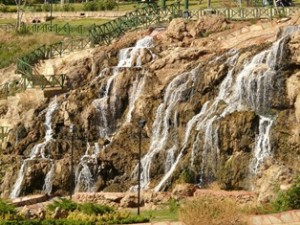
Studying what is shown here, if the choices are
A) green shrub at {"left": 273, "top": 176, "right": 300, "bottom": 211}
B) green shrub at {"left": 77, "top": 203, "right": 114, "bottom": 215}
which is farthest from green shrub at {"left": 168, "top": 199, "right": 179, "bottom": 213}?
green shrub at {"left": 273, "top": 176, "right": 300, "bottom": 211}

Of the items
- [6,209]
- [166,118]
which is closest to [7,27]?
[166,118]

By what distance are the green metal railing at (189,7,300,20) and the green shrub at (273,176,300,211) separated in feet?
85.1

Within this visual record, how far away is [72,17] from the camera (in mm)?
92562

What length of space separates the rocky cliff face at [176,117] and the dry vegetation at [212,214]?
10.0 meters

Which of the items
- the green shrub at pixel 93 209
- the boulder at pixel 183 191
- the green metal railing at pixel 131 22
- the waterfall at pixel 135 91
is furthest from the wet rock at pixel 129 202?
the green metal railing at pixel 131 22

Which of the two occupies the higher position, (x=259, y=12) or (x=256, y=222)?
(x=259, y=12)

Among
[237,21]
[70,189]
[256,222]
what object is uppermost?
[237,21]

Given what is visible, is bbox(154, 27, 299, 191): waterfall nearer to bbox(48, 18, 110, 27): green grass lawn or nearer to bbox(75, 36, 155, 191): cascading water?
bbox(75, 36, 155, 191): cascading water

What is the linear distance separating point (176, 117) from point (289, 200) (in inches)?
670

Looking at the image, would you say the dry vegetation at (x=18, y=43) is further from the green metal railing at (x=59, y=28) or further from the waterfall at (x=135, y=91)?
the waterfall at (x=135, y=91)

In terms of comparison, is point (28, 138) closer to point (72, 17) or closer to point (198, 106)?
point (198, 106)

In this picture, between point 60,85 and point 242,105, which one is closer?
point 242,105

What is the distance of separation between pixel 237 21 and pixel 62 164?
686 inches

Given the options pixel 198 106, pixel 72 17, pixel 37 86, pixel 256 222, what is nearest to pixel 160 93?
pixel 198 106
